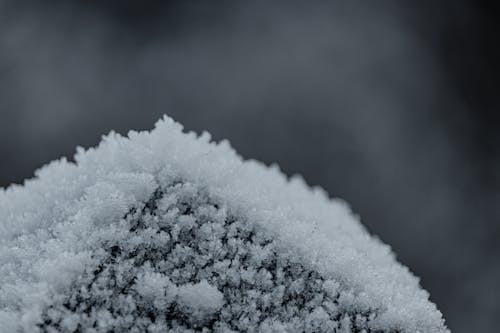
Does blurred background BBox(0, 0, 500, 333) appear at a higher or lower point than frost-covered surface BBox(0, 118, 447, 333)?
higher

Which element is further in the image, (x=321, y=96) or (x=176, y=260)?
(x=321, y=96)

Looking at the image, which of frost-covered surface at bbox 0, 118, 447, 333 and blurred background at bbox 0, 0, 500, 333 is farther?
blurred background at bbox 0, 0, 500, 333

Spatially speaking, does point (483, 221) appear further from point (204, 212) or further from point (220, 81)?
point (204, 212)

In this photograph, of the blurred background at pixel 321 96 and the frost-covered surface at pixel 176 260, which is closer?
the frost-covered surface at pixel 176 260

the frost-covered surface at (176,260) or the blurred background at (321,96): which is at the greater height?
the blurred background at (321,96)
